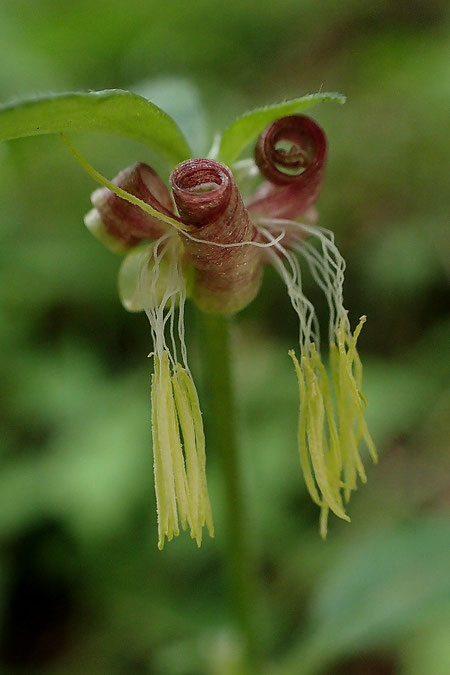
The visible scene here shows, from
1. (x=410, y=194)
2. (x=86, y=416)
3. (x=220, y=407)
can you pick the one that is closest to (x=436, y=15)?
(x=410, y=194)

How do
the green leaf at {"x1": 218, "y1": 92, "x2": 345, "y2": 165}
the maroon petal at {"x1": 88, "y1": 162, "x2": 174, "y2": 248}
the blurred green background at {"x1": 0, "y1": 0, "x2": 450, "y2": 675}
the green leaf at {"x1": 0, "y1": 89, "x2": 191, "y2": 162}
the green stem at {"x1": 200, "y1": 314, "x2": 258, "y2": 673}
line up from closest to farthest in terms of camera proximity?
1. the green leaf at {"x1": 0, "y1": 89, "x2": 191, "y2": 162}
2. the green leaf at {"x1": 218, "y1": 92, "x2": 345, "y2": 165}
3. the maroon petal at {"x1": 88, "y1": 162, "x2": 174, "y2": 248}
4. the green stem at {"x1": 200, "y1": 314, "x2": 258, "y2": 673}
5. the blurred green background at {"x1": 0, "y1": 0, "x2": 450, "y2": 675}

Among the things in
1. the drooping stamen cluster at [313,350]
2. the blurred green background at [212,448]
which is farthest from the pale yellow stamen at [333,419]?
the blurred green background at [212,448]

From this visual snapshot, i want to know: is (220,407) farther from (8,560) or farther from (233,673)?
(8,560)

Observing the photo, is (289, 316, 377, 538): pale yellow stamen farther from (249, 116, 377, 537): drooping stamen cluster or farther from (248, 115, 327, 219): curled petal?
(248, 115, 327, 219): curled petal

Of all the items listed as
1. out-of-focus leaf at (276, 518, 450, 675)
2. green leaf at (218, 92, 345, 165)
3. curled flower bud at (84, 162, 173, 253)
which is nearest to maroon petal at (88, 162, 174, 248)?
curled flower bud at (84, 162, 173, 253)

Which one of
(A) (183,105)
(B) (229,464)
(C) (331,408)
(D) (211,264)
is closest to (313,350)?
(C) (331,408)

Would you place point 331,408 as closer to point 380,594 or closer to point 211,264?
point 211,264

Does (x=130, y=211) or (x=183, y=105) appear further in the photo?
(x=183, y=105)
